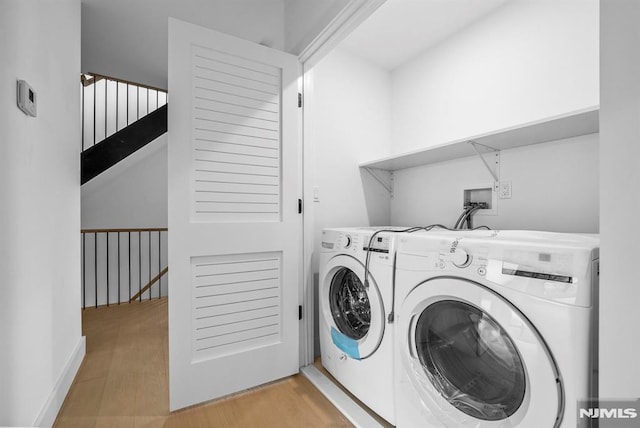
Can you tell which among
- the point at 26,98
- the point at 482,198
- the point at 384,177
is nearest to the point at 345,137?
the point at 384,177

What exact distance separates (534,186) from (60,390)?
8.87 feet

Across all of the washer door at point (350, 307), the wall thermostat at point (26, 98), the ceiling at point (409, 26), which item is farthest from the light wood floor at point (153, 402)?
the ceiling at point (409, 26)

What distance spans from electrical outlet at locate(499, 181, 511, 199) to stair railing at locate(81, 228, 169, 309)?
374 centimetres

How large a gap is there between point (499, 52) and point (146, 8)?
7.17ft

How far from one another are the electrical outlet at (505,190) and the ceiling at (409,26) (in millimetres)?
1086

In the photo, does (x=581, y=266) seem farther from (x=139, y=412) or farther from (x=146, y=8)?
(x=146, y=8)

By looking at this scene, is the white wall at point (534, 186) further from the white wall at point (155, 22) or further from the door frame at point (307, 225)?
the white wall at point (155, 22)

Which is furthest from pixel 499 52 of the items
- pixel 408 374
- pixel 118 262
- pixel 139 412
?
pixel 118 262

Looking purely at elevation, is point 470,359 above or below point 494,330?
below

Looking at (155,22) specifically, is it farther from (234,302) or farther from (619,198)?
(619,198)

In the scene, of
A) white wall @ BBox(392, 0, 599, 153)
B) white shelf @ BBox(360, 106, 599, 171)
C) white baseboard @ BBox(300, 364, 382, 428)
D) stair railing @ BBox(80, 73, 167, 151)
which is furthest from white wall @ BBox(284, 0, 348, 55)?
stair railing @ BBox(80, 73, 167, 151)

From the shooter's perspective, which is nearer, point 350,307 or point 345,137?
point 350,307

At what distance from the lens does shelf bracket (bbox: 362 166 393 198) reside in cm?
234

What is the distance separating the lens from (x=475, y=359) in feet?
3.46
